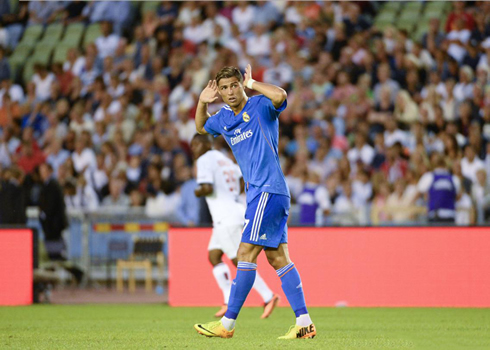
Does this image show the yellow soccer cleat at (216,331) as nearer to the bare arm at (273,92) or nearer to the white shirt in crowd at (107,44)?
the bare arm at (273,92)

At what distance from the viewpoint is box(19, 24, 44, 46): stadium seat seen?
20.9 m

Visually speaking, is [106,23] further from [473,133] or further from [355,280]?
[355,280]

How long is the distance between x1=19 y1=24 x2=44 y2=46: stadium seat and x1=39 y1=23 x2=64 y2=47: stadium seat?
0.49ft

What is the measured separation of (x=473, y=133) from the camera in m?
14.4

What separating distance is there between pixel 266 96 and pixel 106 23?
13855 mm

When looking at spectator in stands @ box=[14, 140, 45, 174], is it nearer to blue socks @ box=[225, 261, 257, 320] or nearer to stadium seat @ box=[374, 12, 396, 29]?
stadium seat @ box=[374, 12, 396, 29]

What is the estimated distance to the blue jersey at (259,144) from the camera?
7031 millimetres

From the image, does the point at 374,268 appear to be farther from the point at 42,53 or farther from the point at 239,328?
the point at 42,53

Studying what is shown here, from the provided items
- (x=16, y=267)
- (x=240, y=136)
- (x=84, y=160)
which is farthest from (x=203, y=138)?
(x=84, y=160)

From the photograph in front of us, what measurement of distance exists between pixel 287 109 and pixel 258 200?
9865 mm

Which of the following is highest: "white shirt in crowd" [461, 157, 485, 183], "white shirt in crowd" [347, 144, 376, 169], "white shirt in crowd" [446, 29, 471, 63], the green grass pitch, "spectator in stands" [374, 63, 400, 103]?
"white shirt in crowd" [446, 29, 471, 63]

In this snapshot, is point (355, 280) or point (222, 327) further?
point (355, 280)

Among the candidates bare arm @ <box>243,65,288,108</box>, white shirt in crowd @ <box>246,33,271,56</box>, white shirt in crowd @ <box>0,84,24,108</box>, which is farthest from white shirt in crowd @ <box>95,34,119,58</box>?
bare arm @ <box>243,65,288,108</box>

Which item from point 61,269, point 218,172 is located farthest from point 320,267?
point 61,269
